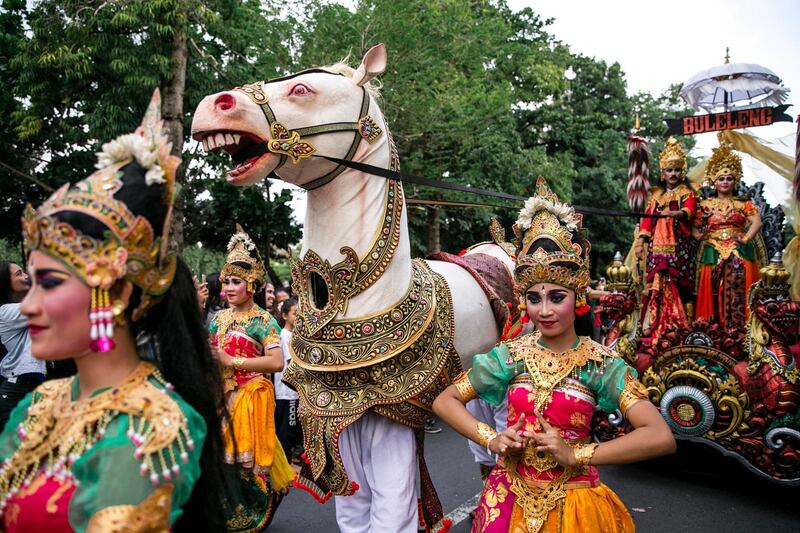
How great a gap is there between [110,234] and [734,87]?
22.2ft

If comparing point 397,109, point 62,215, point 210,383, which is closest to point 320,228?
point 210,383

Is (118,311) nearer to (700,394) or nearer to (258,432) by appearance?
(258,432)

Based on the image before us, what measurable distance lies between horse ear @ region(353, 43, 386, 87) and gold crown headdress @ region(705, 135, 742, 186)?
14.3 feet

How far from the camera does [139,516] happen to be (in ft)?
5.11

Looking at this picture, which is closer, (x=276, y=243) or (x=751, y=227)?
(x=751, y=227)

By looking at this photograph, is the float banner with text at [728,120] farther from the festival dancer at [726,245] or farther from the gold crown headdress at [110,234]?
the gold crown headdress at [110,234]

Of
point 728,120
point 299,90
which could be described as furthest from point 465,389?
point 728,120

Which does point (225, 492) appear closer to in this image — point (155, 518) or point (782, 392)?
point (155, 518)

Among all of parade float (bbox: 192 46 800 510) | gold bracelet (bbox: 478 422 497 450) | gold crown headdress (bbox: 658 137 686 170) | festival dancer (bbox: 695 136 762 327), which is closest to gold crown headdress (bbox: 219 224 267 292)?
parade float (bbox: 192 46 800 510)

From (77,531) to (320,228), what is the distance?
5.75ft

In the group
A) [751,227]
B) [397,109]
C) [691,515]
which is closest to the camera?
[691,515]

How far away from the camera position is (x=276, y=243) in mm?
12781

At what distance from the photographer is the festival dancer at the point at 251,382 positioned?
4504 mm

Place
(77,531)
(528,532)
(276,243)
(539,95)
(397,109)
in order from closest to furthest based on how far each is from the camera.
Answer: (77,531)
(528,532)
(397,109)
(276,243)
(539,95)
